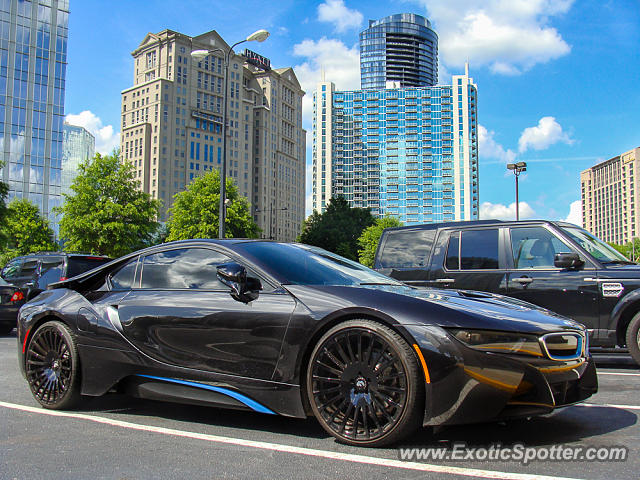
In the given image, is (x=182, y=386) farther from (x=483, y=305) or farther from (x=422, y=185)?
(x=422, y=185)

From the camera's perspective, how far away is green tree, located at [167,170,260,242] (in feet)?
131

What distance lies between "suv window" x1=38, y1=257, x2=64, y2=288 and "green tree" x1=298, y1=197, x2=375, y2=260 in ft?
217

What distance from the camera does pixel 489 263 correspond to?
710 centimetres

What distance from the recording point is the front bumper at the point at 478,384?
2.80 m

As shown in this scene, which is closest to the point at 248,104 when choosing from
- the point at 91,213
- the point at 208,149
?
the point at 208,149

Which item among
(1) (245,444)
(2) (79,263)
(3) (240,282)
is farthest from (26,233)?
(1) (245,444)

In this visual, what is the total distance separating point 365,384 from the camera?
3.00 metres

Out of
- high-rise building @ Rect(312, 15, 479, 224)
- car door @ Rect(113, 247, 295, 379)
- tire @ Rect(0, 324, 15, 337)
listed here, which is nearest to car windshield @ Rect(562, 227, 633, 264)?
car door @ Rect(113, 247, 295, 379)

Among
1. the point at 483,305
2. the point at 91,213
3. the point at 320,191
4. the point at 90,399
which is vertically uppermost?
the point at 320,191

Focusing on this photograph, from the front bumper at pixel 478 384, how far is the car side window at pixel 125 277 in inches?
95.8

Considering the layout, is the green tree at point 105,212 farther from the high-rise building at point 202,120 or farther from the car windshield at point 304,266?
the high-rise building at point 202,120

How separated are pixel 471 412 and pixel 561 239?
15.0 ft

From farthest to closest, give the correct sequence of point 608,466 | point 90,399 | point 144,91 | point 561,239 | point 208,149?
point 208,149 < point 144,91 < point 561,239 < point 90,399 < point 608,466

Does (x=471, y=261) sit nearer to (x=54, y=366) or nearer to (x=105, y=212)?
(x=54, y=366)
